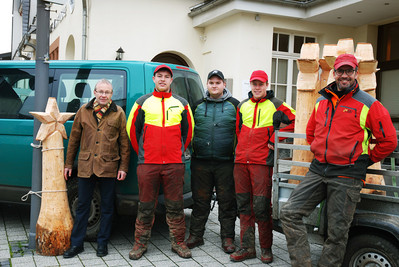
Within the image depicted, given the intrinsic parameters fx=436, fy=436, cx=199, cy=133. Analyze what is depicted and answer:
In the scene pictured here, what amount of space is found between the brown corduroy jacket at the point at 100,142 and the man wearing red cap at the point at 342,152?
1887 millimetres

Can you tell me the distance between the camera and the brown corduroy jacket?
441 cm

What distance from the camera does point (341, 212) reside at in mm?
3479

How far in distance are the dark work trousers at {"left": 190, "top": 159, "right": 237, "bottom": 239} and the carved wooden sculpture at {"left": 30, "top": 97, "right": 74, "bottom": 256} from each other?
1.36 meters

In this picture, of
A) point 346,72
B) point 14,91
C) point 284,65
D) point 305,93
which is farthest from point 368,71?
point 284,65

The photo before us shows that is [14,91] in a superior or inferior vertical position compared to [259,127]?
superior

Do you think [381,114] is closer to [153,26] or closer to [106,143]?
[106,143]

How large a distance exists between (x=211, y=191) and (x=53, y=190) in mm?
1669

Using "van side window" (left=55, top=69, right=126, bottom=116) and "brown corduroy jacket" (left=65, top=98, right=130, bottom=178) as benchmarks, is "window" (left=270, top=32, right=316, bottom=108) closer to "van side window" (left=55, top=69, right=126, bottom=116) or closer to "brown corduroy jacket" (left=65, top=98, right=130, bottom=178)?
"van side window" (left=55, top=69, right=126, bottom=116)

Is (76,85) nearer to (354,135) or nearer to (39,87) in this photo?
(39,87)

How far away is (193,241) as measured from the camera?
4820mm

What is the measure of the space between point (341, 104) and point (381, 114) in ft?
1.03

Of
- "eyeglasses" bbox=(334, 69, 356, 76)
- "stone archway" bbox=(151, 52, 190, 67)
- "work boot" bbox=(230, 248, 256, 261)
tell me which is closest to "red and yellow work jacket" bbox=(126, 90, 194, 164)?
"work boot" bbox=(230, 248, 256, 261)

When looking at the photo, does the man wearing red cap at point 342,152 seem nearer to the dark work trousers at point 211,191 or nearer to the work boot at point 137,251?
the dark work trousers at point 211,191

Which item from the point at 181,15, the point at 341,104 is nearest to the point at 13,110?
the point at 341,104
